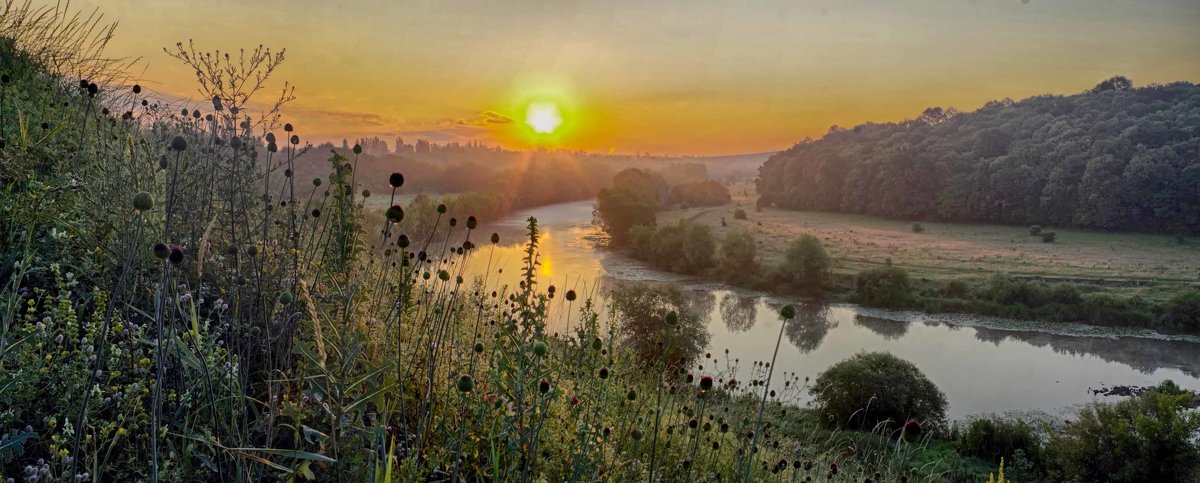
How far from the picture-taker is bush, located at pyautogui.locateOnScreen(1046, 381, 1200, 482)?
49.1ft

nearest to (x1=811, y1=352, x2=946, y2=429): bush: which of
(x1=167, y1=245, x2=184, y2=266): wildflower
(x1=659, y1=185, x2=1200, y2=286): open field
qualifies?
(x1=167, y1=245, x2=184, y2=266): wildflower

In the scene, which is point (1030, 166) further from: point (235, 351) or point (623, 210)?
point (235, 351)

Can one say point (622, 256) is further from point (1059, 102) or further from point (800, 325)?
point (1059, 102)

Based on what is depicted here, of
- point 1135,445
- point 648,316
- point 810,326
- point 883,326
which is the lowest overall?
point 810,326

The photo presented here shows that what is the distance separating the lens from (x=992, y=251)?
49.0 m

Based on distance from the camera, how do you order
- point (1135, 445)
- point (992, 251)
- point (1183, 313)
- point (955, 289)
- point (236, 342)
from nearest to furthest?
point (236, 342), point (1135, 445), point (1183, 313), point (955, 289), point (992, 251)

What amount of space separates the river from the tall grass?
674 inches

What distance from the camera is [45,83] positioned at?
5.34 m

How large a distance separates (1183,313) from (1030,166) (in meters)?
25.9

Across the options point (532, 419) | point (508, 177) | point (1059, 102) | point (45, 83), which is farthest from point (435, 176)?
point (1059, 102)

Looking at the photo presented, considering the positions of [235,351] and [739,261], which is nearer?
[235,351]

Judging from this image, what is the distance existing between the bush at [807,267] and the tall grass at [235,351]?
120 ft

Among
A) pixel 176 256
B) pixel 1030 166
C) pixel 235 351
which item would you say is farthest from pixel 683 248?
pixel 176 256

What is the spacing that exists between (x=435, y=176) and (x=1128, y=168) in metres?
58.8
